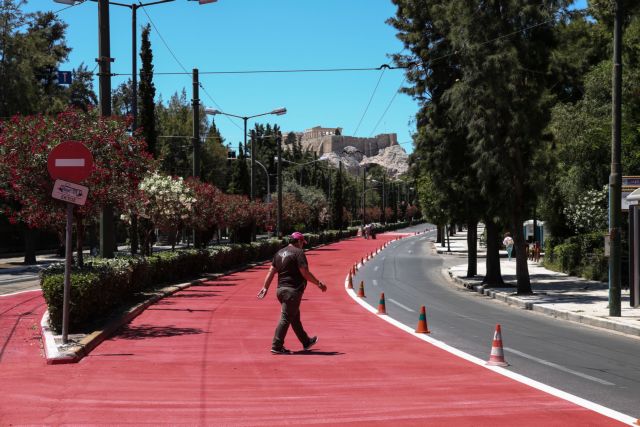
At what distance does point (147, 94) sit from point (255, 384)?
74.8ft

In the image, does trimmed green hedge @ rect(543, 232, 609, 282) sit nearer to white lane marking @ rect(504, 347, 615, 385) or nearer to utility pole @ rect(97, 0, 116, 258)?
white lane marking @ rect(504, 347, 615, 385)

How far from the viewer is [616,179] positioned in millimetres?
17875

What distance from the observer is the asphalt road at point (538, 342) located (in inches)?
378

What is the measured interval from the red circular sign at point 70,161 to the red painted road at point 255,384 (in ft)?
8.78

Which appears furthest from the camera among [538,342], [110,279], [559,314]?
[559,314]

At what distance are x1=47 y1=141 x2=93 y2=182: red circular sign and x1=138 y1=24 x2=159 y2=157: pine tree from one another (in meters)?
17.5

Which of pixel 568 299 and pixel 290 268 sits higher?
pixel 290 268

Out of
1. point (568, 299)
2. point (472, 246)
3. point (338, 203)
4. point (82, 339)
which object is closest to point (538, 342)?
point (82, 339)

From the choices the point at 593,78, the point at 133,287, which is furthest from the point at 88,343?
the point at 593,78

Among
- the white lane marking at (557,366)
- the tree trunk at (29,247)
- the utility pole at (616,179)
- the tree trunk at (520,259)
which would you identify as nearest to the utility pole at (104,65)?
the white lane marking at (557,366)

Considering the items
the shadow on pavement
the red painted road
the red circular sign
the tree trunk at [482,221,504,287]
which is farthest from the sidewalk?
the red circular sign

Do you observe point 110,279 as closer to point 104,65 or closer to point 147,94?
point 104,65

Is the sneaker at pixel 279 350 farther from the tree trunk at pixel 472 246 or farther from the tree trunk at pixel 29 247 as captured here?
the tree trunk at pixel 29 247

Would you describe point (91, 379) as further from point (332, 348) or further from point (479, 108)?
point (479, 108)
